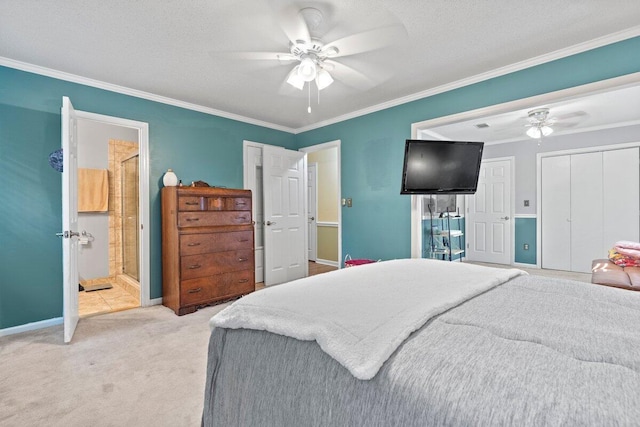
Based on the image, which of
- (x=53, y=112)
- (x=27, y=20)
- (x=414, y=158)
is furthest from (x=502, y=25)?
(x=53, y=112)

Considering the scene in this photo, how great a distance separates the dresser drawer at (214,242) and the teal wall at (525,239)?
15.8 ft

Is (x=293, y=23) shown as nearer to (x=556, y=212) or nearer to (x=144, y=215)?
(x=144, y=215)

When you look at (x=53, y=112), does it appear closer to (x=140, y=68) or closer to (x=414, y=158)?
(x=140, y=68)

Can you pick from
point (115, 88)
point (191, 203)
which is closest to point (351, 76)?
point (191, 203)

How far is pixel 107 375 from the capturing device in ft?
6.97

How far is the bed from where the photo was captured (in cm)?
64

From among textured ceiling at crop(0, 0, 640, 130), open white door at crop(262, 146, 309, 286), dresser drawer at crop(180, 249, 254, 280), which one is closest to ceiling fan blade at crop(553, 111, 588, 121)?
textured ceiling at crop(0, 0, 640, 130)

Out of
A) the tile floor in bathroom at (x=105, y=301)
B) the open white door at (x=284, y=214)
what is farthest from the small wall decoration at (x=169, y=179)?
the tile floor in bathroom at (x=105, y=301)

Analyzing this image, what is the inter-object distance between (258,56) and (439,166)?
6.86 ft

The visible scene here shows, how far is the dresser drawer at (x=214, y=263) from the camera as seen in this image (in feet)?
11.1

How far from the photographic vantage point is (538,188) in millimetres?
5535

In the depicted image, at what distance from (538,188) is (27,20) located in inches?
265

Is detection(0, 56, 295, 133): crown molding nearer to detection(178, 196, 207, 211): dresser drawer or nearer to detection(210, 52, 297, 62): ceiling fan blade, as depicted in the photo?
detection(178, 196, 207, 211): dresser drawer

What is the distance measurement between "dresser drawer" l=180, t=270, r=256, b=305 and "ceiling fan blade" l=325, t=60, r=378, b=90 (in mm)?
2424
